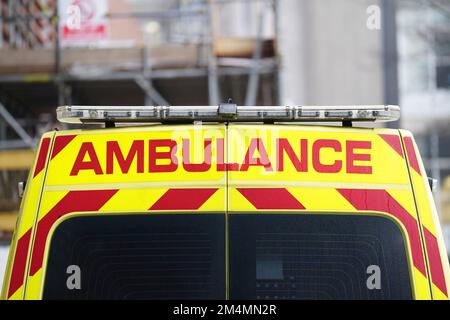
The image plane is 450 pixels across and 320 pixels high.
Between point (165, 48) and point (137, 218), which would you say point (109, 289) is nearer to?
point (137, 218)

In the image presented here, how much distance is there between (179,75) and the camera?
1288 cm

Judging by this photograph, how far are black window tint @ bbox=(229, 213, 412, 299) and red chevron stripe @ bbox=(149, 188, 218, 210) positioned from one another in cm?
12

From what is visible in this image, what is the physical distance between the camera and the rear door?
10.2 ft

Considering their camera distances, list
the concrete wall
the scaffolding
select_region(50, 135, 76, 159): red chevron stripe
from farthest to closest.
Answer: the concrete wall < the scaffolding < select_region(50, 135, 76, 159): red chevron stripe

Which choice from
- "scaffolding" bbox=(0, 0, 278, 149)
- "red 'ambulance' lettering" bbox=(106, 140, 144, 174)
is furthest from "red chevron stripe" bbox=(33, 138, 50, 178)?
"scaffolding" bbox=(0, 0, 278, 149)

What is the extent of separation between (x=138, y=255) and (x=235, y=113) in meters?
0.66

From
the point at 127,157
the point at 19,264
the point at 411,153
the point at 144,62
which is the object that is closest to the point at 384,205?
the point at 411,153

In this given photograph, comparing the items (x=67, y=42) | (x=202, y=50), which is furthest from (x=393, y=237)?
(x=67, y=42)

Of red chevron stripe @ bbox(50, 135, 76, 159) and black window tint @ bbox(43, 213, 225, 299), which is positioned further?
red chevron stripe @ bbox(50, 135, 76, 159)

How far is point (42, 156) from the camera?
3.34m

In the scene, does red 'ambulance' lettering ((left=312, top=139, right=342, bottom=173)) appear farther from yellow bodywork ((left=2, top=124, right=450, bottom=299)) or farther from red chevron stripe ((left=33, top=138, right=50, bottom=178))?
red chevron stripe ((left=33, top=138, right=50, bottom=178))

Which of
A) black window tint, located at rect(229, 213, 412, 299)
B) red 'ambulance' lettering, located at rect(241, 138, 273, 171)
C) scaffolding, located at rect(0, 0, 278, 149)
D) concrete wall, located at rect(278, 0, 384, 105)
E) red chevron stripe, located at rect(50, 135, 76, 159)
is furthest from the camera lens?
concrete wall, located at rect(278, 0, 384, 105)

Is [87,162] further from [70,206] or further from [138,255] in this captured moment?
[138,255]

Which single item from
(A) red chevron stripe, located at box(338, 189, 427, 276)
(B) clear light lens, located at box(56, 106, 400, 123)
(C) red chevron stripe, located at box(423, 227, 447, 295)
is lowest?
(C) red chevron stripe, located at box(423, 227, 447, 295)
